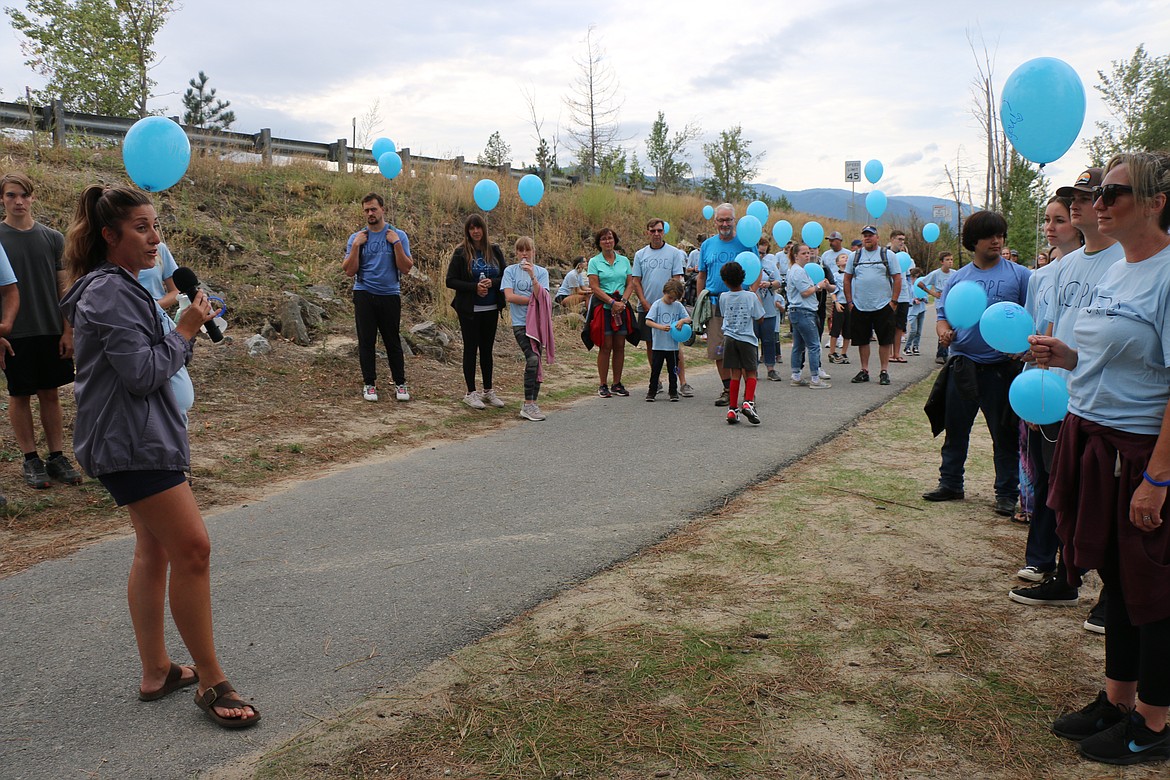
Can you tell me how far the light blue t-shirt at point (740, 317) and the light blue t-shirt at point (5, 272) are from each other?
6.37 m

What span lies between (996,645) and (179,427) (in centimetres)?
348

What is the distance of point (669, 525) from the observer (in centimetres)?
549

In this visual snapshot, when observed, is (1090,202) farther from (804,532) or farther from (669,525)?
(669,525)

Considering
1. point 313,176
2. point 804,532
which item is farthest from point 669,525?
point 313,176

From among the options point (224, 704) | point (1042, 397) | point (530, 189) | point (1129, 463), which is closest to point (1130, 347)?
point (1129, 463)

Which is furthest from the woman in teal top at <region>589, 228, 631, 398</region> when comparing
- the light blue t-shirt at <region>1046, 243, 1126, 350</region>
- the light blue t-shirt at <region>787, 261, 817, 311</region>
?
the light blue t-shirt at <region>1046, 243, 1126, 350</region>

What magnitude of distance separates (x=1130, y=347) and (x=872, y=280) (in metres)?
8.96

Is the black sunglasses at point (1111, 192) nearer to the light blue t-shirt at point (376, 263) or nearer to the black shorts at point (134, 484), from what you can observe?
the black shorts at point (134, 484)

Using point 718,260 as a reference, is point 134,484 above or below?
below

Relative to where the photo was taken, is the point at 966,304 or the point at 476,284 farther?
the point at 476,284

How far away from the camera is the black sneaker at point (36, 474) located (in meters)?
6.17

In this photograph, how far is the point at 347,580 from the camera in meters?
4.57

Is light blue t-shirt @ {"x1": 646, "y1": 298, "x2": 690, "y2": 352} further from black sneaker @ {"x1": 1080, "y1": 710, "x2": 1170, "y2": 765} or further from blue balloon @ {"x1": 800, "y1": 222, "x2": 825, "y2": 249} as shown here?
black sneaker @ {"x1": 1080, "y1": 710, "x2": 1170, "y2": 765}

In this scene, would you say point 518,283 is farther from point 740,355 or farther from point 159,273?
point 159,273
